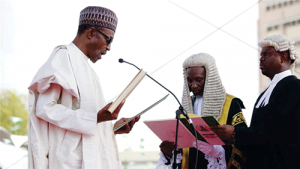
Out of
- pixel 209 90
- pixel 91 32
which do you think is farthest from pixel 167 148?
pixel 91 32

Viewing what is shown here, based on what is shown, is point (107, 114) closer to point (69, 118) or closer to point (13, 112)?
point (69, 118)

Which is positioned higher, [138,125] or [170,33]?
[170,33]

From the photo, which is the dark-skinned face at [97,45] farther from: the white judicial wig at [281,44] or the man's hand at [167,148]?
the white judicial wig at [281,44]

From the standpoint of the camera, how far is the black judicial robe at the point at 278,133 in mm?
3580

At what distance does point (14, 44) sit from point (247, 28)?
3216 mm

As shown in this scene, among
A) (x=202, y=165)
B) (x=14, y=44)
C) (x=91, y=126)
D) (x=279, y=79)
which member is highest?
(x=14, y=44)

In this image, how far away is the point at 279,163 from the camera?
3.58 m

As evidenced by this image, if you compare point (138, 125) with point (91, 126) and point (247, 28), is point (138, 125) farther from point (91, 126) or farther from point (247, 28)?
point (91, 126)

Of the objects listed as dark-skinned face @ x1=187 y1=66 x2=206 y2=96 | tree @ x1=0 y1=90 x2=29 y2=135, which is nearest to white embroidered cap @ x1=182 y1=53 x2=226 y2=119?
dark-skinned face @ x1=187 y1=66 x2=206 y2=96

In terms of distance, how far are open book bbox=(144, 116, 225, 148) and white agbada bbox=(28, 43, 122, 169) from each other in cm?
59

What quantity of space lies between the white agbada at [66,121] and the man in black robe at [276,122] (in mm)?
909

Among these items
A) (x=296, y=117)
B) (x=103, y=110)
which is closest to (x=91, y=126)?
(x=103, y=110)

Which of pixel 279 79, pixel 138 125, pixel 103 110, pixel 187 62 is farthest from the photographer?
pixel 138 125

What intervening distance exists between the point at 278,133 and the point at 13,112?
14.1 ft
